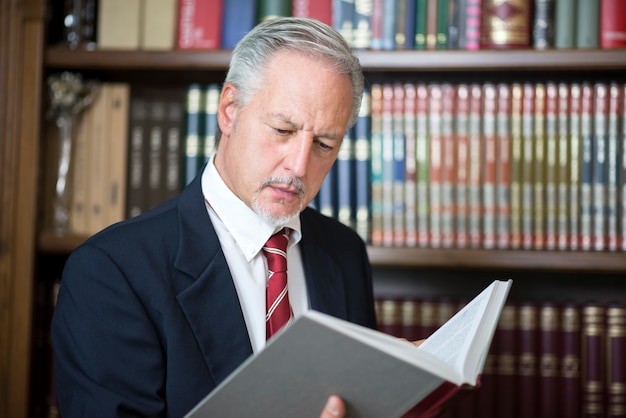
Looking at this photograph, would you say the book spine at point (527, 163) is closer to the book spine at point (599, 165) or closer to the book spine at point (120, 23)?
the book spine at point (599, 165)

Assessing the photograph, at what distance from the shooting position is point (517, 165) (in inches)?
71.8

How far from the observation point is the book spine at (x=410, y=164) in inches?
72.7

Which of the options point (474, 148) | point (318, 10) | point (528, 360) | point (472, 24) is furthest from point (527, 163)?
point (318, 10)

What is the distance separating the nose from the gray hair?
0.11m

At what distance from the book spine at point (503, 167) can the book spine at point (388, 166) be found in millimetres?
242

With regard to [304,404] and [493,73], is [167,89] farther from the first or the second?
[304,404]

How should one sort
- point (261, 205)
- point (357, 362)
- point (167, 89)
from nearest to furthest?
point (357, 362)
point (261, 205)
point (167, 89)

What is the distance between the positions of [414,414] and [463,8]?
1.11 m

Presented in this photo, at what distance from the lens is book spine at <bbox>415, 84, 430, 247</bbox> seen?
184 centimetres

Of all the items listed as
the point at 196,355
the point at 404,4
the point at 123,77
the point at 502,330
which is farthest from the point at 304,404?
the point at 123,77

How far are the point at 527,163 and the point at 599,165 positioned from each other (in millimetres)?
159

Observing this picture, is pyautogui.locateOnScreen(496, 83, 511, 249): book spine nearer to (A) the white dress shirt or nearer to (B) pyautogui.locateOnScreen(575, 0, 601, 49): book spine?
(B) pyautogui.locateOnScreen(575, 0, 601, 49): book spine

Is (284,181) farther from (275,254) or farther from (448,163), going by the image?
(448,163)

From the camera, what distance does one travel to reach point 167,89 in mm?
2008
